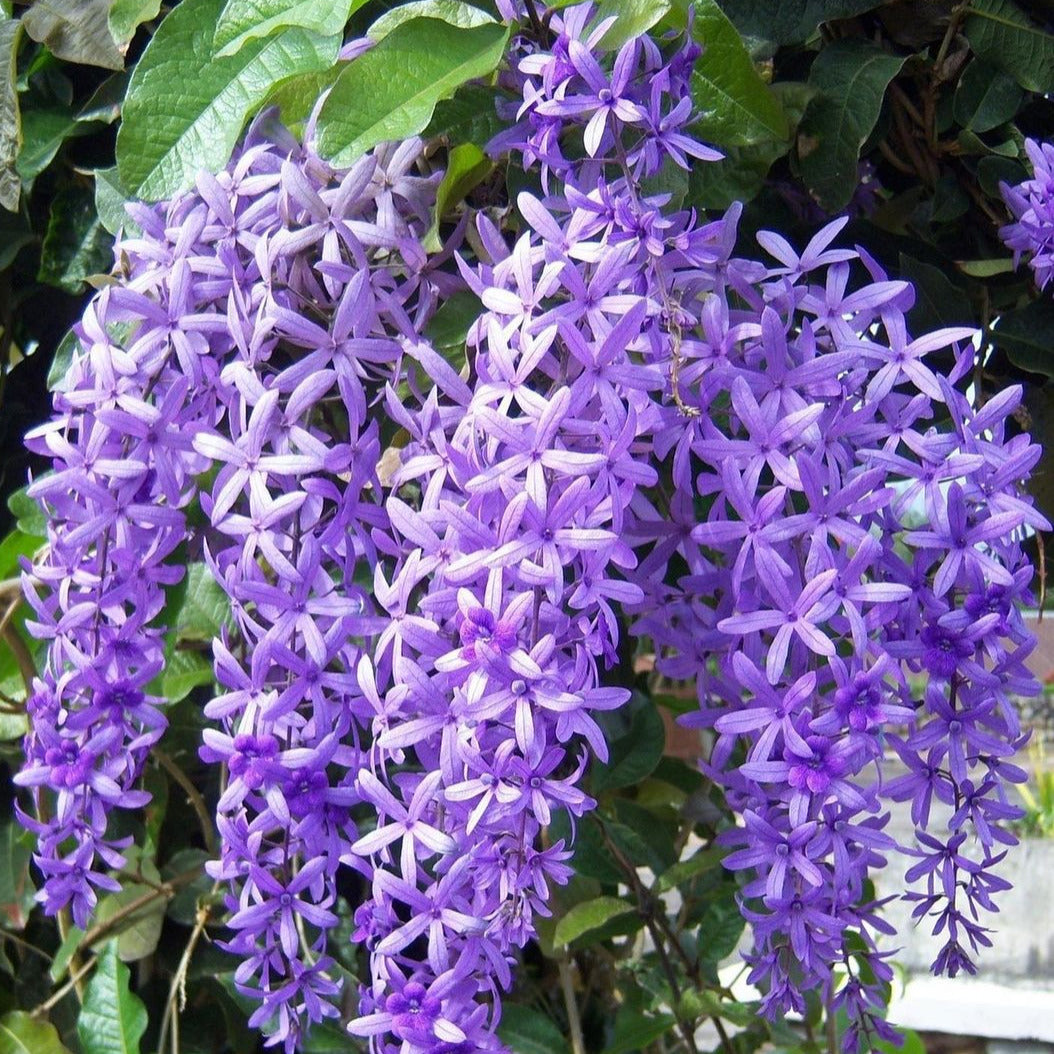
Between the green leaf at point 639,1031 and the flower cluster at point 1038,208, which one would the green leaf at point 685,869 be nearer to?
the green leaf at point 639,1031

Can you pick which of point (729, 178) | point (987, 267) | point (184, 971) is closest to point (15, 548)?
point (184, 971)

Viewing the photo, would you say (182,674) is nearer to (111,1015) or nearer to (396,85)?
(111,1015)

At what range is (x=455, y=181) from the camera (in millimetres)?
554

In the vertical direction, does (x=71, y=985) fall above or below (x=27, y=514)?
below

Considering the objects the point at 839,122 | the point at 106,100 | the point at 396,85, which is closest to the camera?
the point at 396,85

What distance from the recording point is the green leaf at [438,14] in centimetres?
55

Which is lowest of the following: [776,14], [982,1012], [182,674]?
[982,1012]

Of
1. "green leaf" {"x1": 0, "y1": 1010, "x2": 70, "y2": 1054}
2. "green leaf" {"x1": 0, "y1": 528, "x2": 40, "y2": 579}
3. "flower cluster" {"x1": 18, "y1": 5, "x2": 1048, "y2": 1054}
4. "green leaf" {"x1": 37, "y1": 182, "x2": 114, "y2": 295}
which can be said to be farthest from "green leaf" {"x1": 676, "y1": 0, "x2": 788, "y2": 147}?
"green leaf" {"x1": 0, "y1": 1010, "x2": 70, "y2": 1054}

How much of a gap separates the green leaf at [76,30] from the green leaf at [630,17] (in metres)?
0.30

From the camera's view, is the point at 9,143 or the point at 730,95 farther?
the point at 9,143

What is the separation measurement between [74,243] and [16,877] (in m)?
0.45

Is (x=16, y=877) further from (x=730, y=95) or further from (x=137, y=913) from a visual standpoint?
(x=730, y=95)

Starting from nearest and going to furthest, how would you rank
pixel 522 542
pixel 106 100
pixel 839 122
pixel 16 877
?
pixel 522 542, pixel 839 122, pixel 106 100, pixel 16 877

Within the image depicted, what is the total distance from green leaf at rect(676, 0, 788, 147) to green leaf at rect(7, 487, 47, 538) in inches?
17.3
